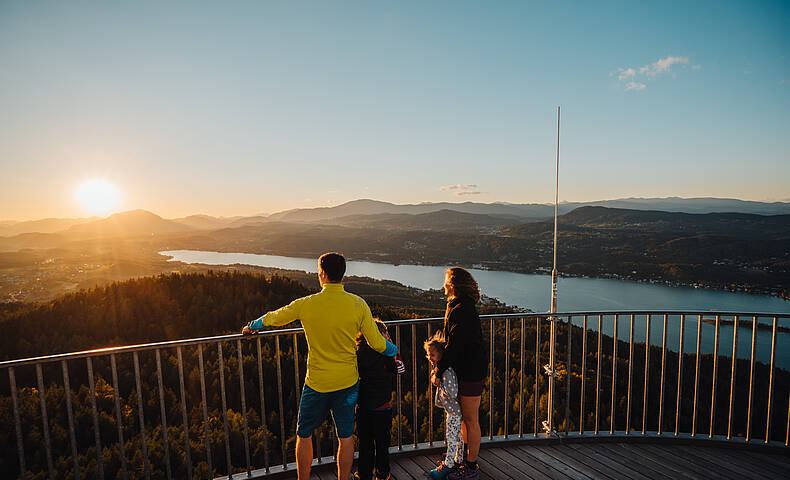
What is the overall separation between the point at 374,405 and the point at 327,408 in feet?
0.83

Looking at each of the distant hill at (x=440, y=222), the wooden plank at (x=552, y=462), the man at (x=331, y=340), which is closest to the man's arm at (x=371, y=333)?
the man at (x=331, y=340)

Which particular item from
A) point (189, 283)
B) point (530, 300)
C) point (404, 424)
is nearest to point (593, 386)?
point (404, 424)

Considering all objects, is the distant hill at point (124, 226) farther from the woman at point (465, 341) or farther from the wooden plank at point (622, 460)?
the wooden plank at point (622, 460)

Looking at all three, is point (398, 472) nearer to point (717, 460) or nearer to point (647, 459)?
point (647, 459)

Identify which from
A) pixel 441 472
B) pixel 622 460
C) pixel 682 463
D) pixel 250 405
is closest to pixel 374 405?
pixel 441 472

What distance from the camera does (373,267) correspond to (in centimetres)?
5981

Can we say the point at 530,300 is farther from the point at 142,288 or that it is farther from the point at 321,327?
the point at 321,327

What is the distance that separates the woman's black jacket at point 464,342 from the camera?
7.33 ft

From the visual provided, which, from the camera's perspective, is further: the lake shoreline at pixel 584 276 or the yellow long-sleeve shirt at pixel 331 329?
the lake shoreline at pixel 584 276

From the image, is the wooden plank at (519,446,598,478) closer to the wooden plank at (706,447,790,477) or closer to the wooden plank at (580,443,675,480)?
the wooden plank at (580,443,675,480)

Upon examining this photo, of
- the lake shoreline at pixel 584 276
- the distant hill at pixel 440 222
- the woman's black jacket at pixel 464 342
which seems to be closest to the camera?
the woman's black jacket at pixel 464 342

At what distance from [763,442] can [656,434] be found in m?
0.76

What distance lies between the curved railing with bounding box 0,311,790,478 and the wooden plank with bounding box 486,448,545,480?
0.36ft

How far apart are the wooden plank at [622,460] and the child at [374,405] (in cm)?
172
